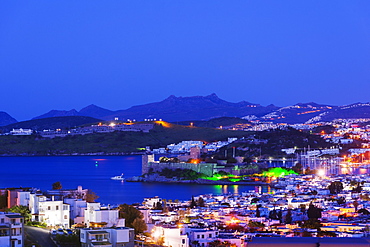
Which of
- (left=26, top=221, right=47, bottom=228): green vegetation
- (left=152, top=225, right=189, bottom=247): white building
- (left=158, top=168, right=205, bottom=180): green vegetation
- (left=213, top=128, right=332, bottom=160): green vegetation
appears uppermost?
(left=213, top=128, right=332, bottom=160): green vegetation

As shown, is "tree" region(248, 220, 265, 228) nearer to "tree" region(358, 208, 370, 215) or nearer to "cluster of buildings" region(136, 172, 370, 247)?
"cluster of buildings" region(136, 172, 370, 247)

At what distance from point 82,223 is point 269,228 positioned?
3693mm

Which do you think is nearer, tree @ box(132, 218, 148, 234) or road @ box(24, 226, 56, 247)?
road @ box(24, 226, 56, 247)

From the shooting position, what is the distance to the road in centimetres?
750

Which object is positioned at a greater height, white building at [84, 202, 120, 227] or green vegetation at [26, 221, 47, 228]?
white building at [84, 202, 120, 227]

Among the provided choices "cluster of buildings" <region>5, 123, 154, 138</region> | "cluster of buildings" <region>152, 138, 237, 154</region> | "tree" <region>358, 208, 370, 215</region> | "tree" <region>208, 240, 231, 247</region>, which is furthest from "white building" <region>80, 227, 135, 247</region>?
"cluster of buildings" <region>5, 123, 154, 138</region>

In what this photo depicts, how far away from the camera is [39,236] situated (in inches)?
311

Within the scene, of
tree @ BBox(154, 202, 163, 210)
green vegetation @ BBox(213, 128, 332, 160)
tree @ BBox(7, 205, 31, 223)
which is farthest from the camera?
green vegetation @ BBox(213, 128, 332, 160)

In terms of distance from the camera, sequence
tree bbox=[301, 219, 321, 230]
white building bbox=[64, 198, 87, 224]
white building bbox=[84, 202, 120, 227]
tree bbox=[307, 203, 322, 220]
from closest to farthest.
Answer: white building bbox=[84, 202, 120, 227]
white building bbox=[64, 198, 87, 224]
tree bbox=[301, 219, 321, 230]
tree bbox=[307, 203, 322, 220]

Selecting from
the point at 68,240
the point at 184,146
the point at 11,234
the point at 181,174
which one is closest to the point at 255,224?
the point at 68,240

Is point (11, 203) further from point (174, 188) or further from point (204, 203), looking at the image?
point (174, 188)

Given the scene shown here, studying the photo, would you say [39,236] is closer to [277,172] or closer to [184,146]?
[277,172]

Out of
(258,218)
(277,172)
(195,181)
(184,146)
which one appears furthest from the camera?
(184,146)

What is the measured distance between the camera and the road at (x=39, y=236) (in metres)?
7.50
